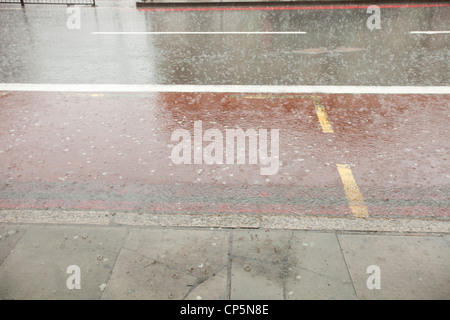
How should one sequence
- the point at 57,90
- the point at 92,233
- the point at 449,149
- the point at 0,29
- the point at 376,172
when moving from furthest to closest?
the point at 0,29
the point at 57,90
the point at 449,149
the point at 376,172
the point at 92,233

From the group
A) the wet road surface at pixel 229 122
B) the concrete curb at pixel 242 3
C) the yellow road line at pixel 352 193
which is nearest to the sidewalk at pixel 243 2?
the concrete curb at pixel 242 3

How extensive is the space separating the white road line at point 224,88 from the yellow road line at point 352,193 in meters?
2.44

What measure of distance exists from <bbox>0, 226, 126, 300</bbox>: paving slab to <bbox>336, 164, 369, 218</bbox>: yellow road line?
89.5 inches

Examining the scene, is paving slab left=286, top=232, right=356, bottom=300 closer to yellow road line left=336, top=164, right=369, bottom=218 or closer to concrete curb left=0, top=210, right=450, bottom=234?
concrete curb left=0, top=210, right=450, bottom=234

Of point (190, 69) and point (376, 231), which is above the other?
point (190, 69)

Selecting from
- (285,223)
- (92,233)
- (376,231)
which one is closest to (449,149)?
(376,231)

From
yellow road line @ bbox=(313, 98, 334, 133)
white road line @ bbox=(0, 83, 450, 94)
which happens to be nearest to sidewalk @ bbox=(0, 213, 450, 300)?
yellow road line @ bbox=(313, 98, 334, 133)

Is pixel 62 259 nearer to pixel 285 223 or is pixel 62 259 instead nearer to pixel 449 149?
pixel 285 223

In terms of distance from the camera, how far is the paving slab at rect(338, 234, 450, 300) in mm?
2893

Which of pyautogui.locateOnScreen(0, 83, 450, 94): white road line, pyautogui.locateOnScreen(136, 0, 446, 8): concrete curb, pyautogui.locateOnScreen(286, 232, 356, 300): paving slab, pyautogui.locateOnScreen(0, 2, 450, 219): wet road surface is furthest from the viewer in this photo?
pyautogui.locateOnScreen(136, 0, 446, 8): concrete curb

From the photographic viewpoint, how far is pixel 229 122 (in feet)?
18.0

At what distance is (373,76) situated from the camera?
7.18 m
